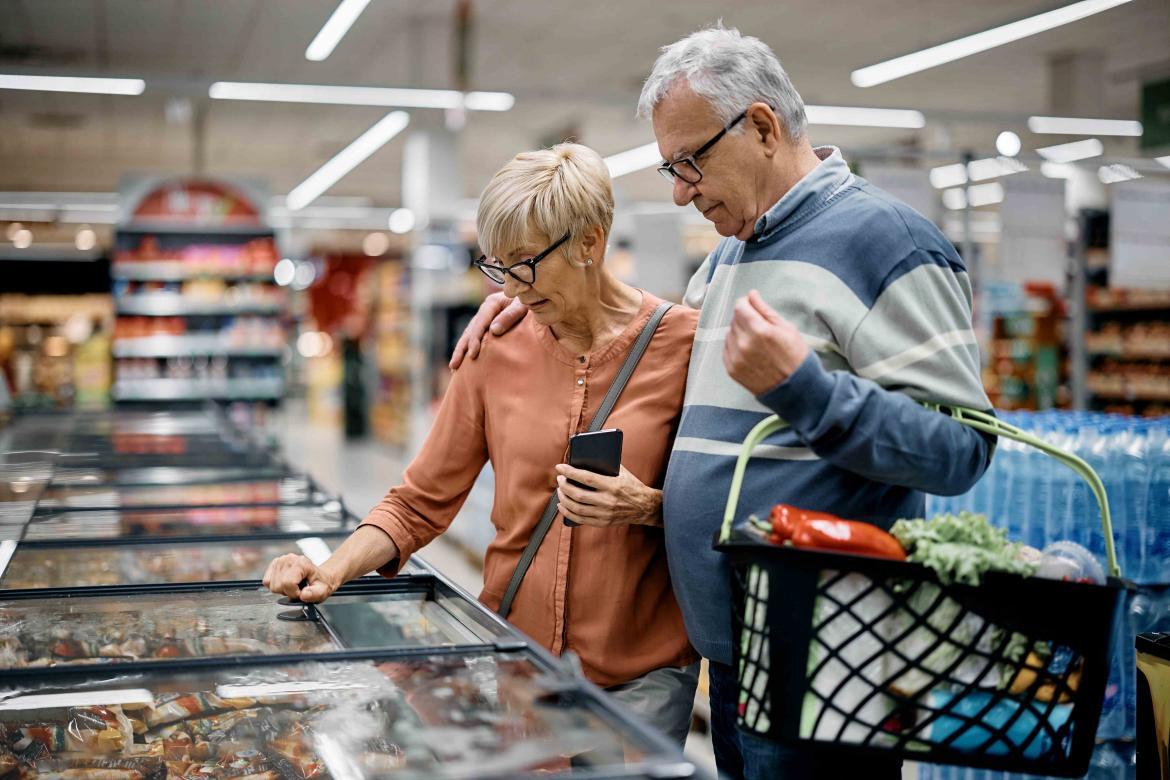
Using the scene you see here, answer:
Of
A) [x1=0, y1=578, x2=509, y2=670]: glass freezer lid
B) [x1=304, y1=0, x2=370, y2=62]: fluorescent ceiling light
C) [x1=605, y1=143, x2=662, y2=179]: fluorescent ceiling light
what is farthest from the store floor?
[x1=605, y1=143, x2=662, y2=179]: fluorescent ceiling light

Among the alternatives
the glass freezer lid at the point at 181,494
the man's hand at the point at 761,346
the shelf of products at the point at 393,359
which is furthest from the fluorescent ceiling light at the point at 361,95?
the man's hand at the point at 761,346

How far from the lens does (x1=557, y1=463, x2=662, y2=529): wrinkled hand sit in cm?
159

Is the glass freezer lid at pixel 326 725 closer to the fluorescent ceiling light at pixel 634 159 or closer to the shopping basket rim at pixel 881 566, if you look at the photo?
the shopping basket rim at pixel 881 566

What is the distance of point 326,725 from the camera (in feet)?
4.66

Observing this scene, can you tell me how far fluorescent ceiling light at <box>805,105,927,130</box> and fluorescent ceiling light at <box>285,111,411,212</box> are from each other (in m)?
4.27

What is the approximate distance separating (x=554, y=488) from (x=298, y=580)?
1.38 feet

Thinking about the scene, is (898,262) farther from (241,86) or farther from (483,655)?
(241,86)

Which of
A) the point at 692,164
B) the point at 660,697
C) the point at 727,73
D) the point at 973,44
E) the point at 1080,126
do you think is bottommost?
the point at 660,697

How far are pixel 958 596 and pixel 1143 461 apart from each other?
1.91 m

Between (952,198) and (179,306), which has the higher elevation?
(952,198)

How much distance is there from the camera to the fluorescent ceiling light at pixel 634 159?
1398 centimetres

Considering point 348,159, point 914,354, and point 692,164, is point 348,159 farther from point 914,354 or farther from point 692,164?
point 914,354

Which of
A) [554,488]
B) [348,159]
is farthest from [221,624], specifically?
[348,159]

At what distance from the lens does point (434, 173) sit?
10945 millimetres
